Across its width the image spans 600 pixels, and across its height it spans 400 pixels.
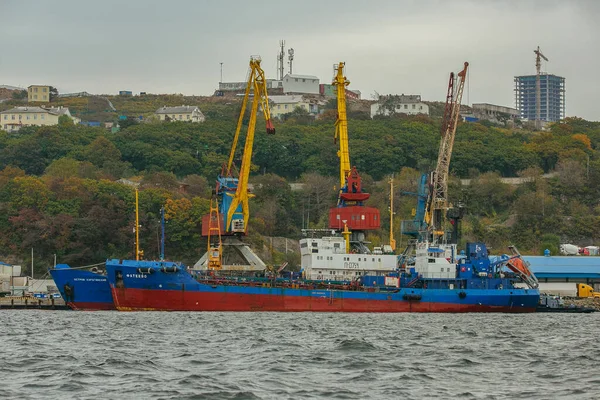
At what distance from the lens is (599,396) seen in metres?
36.5

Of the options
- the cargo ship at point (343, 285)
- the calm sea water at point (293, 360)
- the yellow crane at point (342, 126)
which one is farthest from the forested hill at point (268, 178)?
the calm sea water at point (293, 360)

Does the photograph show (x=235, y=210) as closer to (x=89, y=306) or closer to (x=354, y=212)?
(x=354, y=212)

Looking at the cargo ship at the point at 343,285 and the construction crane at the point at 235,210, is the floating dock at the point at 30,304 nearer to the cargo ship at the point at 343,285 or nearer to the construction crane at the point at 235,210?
the cargo ship at the point at 343,285

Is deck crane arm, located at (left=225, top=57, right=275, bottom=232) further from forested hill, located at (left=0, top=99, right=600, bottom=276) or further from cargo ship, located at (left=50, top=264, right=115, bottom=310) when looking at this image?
forested hill, located at (left=0, top=99, right=600, bottom=276)

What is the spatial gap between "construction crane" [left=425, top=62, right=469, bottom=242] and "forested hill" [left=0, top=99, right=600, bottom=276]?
82.6ft

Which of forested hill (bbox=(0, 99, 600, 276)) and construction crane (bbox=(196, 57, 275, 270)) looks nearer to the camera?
construction crane (bbox=(196, 57, 275, 270))

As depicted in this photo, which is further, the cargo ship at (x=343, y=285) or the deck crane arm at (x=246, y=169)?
the deck crane arm at (x=246, y=169)

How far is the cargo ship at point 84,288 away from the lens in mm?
91188

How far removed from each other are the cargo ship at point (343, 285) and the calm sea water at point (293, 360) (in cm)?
1683

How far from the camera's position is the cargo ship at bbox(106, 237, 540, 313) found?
88.9 meters

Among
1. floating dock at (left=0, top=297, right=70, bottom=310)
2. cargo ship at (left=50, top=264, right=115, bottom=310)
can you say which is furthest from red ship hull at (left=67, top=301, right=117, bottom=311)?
floating dock at (left=0, top=297, right=70, bottom=310)

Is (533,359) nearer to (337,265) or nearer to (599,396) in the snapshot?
(599,396)

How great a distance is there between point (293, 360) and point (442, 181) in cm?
5934

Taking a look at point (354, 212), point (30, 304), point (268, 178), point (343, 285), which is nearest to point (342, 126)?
point (354, 212)
